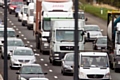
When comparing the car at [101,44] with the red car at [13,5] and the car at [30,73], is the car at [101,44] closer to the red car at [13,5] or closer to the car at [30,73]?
the car at [30,73]

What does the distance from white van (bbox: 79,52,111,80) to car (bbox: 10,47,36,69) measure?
722cm

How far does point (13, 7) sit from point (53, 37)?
140 feet

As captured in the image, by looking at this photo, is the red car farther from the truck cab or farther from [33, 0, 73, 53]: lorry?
[33, 0, 73, 53]: lorry

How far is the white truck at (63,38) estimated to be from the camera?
50250 millimetres

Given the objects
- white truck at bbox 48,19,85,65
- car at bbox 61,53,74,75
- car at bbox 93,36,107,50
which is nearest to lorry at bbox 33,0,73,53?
car at bbox 93,36,107,50

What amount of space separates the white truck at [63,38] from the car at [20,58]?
1909 millimetres

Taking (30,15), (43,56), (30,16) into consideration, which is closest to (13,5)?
(30,16)

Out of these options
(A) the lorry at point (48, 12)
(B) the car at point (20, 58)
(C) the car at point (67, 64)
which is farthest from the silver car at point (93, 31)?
(C) the car at point (67, 64)

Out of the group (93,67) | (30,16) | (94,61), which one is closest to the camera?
(93,67)

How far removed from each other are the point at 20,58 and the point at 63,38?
10.8 feet

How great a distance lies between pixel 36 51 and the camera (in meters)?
59.2

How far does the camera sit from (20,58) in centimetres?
4888

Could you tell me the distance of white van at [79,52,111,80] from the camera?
4128cm

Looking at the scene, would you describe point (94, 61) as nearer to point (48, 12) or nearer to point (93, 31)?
point (48, 12)
